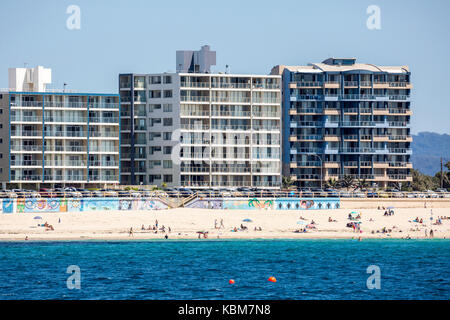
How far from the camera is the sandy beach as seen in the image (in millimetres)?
83812

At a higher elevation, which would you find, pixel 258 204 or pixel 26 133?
pixel 26 133

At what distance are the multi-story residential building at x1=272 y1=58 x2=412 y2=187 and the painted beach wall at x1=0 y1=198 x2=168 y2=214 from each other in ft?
163

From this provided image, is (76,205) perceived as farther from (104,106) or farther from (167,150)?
(167,150)

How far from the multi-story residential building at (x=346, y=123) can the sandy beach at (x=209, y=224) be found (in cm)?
4236

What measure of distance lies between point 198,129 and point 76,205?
44.6 metres

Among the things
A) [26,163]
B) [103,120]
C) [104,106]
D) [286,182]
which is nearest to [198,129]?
[103,120]

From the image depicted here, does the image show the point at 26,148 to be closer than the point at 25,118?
No

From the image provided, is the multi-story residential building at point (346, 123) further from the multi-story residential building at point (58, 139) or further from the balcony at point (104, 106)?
the multi-story residential building at point (58, 139)

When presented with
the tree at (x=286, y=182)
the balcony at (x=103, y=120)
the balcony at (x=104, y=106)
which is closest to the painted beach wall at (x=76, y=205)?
the balcony at (x=103, y=120)

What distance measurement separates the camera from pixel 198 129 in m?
134

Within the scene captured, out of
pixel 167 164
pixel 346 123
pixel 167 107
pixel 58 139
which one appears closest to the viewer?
pixel 58 139

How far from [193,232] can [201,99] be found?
52.4 metres

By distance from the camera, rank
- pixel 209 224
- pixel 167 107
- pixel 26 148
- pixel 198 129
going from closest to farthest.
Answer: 1. pixel 209 224
2. pixel 26 148
3. pixel 167 107
4. pixel 198 129

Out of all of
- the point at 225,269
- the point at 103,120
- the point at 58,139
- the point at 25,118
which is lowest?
the point at 225,269
